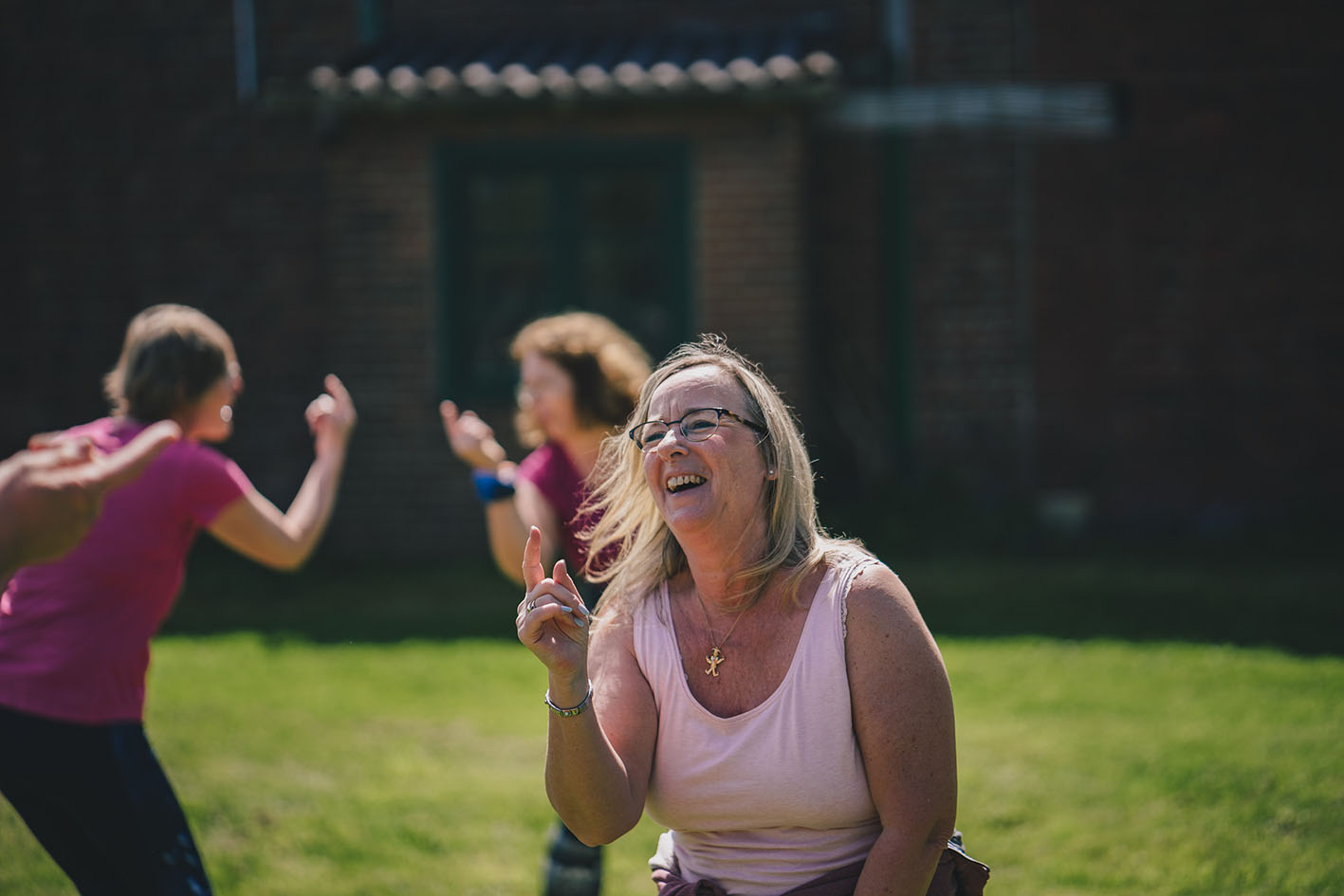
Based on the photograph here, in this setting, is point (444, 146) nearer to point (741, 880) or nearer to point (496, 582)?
point (496, 582)

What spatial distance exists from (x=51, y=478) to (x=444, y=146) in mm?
7902

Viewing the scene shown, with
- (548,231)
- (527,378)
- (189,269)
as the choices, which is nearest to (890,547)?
(548,231)

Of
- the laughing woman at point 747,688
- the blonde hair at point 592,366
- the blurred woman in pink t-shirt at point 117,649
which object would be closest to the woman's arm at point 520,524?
the blonde hair at point 592,366

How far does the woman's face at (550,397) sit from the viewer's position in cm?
390

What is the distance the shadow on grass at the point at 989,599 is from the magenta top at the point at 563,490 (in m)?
3.40

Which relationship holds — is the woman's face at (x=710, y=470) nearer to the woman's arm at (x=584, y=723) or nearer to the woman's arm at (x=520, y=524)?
the woman's arm at (x=584, y=723)

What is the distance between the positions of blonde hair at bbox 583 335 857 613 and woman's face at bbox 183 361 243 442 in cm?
121

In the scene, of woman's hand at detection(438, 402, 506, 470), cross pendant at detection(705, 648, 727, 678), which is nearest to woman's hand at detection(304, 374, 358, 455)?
woman's hand at detection(438, 402, 506, 470)

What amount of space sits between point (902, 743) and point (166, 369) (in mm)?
2126

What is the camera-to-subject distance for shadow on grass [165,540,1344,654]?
686 centimetres

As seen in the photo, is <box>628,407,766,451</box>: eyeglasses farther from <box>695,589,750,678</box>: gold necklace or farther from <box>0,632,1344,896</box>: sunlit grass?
<box>0,632,1344,896</box>: sunlit grass

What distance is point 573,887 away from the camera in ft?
11.6

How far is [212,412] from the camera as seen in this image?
10.9 feet

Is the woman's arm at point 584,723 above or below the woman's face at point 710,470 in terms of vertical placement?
below
